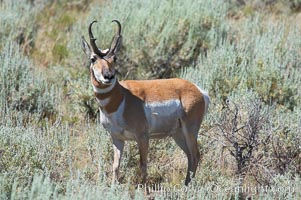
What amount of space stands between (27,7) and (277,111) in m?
6.03

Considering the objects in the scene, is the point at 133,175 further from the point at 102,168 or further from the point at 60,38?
the point at 60,38

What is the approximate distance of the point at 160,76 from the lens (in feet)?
36.2

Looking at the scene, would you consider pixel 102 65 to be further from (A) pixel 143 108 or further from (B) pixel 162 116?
(B) pixel 162 116

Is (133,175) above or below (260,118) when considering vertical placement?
below

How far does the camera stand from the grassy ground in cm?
693

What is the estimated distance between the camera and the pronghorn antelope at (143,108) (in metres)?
7.17

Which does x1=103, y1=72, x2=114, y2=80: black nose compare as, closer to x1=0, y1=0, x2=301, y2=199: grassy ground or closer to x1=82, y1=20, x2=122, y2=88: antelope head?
x1=82, y1=20, x2=122, y2=88: antelope head

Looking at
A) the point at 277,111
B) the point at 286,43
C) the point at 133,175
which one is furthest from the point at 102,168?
the point at 286,43

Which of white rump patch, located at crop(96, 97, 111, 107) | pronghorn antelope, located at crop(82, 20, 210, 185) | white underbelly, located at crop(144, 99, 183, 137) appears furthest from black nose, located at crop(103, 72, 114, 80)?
white underbelly, located at crop(144, 99, 183, 137)

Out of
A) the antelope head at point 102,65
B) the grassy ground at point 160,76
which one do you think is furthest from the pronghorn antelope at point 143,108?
the grassy ground at point 160,76

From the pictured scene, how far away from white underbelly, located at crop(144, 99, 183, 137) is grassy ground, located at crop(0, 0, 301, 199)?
0.56m

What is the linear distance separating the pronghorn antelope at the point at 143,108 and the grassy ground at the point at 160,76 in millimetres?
362

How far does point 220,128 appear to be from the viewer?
26.2 ft

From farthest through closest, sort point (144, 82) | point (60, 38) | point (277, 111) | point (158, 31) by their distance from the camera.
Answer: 1. point (60, 38)
2. point (158, 31)
3. point (277, 111)
4. point (144, 82)
